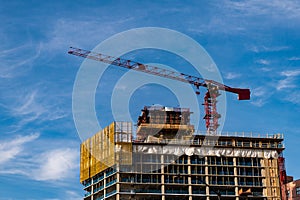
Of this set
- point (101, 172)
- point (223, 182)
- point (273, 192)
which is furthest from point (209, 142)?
point (101, 172)

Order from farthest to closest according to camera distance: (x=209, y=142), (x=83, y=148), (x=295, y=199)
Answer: (x=83, y=148), (x=209, y=142), (x=295, y=199)

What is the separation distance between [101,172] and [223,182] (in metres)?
41.7

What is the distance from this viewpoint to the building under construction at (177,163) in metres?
159

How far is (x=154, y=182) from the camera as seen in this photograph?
15925cm

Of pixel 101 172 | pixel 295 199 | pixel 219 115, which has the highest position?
pixel 219 115

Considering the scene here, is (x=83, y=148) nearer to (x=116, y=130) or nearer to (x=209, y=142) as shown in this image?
(x=116, y=130)

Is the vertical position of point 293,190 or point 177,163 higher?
point 177,163

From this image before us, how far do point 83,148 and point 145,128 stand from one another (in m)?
27.2

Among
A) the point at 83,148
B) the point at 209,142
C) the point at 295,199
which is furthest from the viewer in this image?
the point at 83,148

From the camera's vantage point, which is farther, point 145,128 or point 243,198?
point 145,128

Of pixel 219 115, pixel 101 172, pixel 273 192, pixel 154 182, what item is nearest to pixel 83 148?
pixel 101 172

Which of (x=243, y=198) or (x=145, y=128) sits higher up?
(x=145, y=128)

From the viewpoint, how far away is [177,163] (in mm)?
162875

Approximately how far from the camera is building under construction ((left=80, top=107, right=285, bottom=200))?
15925 cm
